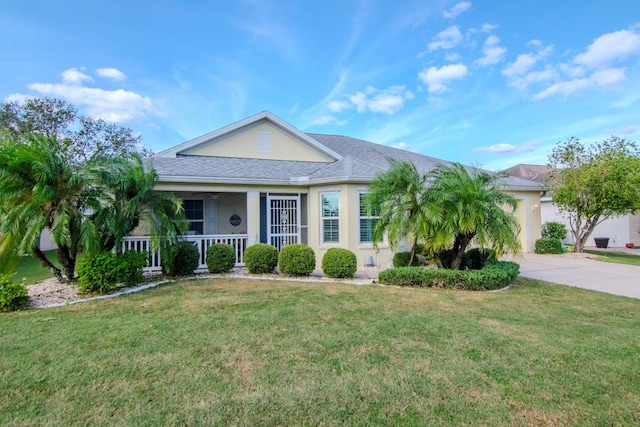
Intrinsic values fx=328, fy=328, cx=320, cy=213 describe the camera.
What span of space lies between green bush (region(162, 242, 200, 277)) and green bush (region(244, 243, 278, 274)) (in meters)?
1.44

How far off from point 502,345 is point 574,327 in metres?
1.68

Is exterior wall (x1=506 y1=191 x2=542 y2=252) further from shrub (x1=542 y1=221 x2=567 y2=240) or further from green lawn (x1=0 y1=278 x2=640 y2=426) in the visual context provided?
green lawn (x1=0 y1=278 x2=640 y2=426)

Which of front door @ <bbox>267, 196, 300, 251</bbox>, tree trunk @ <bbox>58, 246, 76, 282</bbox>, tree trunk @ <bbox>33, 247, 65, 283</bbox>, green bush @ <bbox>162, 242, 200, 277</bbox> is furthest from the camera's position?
front door @ <bbox>267, 196, 300, 251</bbox>

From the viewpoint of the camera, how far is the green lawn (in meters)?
2.84

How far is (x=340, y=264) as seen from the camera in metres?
8.95

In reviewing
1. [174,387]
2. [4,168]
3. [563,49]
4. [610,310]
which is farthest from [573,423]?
[563,49]

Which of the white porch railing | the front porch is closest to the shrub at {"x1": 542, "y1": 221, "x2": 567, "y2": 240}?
the front porch

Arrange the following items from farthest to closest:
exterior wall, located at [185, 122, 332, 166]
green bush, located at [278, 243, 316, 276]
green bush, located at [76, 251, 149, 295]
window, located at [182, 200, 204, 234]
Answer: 1. exterior wall, located at [185, 122, 332, 166]
2. window, located at [182, 200, 204, 234]
3. green bush, located at [278, 243, 316, 276]
4. green bush, located at [76, 251, 149, 295]

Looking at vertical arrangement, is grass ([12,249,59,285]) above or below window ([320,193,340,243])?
below

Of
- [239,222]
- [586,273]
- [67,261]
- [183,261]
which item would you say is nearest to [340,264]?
[183,261]

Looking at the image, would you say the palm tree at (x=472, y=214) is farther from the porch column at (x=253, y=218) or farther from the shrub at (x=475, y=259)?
the porch column at (x=253, y=218)

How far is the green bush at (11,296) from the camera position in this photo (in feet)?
19.4

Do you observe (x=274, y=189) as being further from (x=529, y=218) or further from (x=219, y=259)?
(x=529, y=218)

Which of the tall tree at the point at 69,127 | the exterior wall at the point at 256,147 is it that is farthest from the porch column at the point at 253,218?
the tall tree at the point at 69,127
